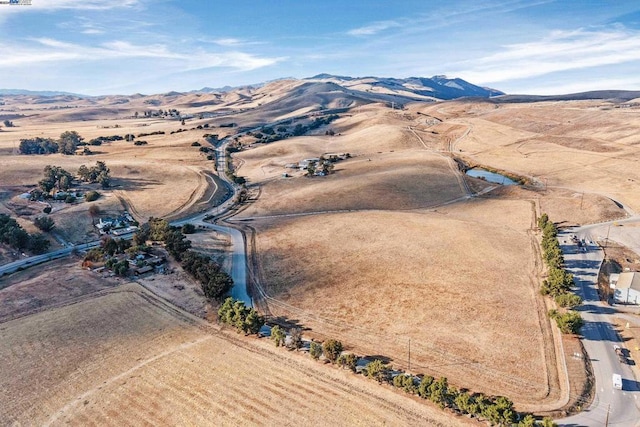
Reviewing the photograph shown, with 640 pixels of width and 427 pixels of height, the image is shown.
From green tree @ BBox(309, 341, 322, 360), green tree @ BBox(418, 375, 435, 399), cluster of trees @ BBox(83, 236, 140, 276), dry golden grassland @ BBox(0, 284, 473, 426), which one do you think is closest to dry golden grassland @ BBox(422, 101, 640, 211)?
green tree @ BBox(418, 375, 435, 399)

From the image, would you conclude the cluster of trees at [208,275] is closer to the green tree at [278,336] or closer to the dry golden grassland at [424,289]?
the dry golden grassland at [424,289]

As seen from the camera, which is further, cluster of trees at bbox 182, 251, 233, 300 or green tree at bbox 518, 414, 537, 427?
cluster of trees at bbox 182, 251, 233, 300

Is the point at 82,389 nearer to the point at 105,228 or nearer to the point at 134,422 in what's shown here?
the point at 134,422

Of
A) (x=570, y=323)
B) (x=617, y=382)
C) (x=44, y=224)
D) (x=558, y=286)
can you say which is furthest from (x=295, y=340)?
(x=44, y=224)

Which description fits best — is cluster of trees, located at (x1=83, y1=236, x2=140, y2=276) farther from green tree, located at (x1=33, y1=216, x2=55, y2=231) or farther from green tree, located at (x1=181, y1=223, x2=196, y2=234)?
green tree, located at (x1=33, y1=216, x2=55, y2=231)

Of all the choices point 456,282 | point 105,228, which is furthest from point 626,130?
point 105,228

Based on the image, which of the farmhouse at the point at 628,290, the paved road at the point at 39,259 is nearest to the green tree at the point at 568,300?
the farmhouse at the point at 628,290
